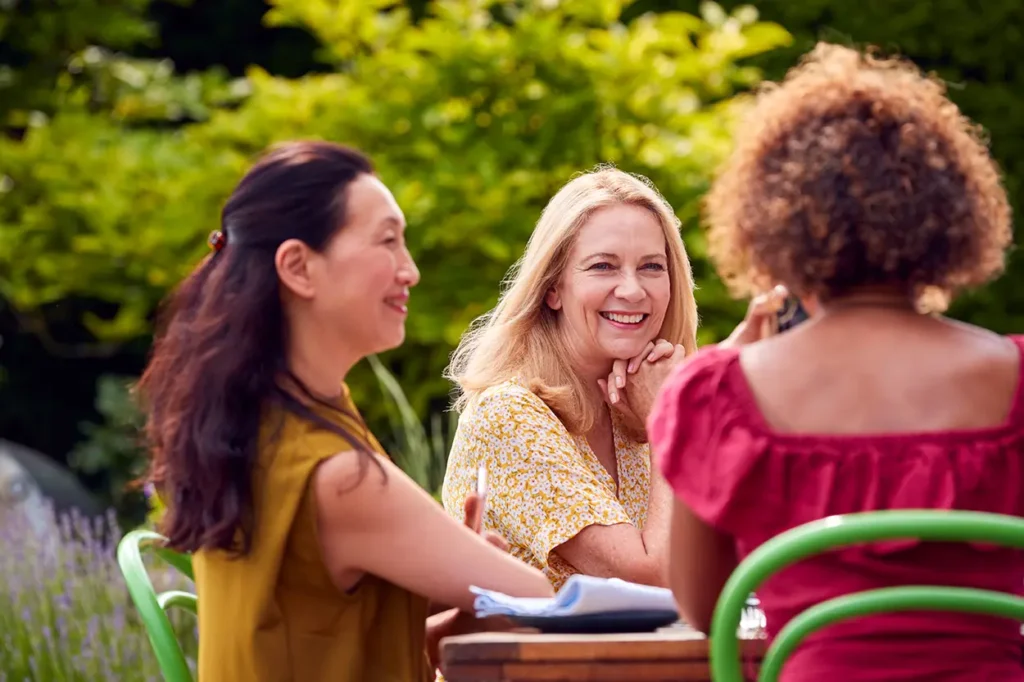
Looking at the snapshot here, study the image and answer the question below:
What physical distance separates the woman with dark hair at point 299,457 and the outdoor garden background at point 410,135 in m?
3.28

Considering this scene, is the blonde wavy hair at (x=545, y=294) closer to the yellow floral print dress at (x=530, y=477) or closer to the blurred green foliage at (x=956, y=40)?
the yellow floral print dress at (x=530, y=477)

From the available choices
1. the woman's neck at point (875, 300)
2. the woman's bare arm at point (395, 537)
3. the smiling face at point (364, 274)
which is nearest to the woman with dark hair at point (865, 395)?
the woman's neck at point (875, 300)

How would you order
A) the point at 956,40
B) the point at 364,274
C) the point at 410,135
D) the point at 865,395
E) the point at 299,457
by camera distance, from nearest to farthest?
the point at 865,395, the point at 299,457, the point at 364,274, the point at 410,135, the point at 956,40

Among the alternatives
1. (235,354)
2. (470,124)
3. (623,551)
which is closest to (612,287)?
(623,551)

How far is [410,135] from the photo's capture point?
7922mm

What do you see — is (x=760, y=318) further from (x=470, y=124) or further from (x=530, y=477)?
(x=470, y=124)

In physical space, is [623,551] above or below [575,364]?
below

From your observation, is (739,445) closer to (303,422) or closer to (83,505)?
(303,422)

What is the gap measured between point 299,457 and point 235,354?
18 cm

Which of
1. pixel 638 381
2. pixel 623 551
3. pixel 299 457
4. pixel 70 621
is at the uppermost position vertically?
pixel 299 457

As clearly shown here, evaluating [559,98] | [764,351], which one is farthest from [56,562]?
[764,351]

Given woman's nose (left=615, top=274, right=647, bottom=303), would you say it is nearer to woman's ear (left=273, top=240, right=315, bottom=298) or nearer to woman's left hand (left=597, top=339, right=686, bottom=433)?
woman's left hand (left=597, top=339, right=686, bottom=433)

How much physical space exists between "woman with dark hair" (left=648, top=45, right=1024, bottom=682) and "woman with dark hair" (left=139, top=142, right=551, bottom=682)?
0.43m

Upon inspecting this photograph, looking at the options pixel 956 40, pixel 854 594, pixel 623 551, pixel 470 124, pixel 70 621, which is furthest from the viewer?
pixel 956 40
